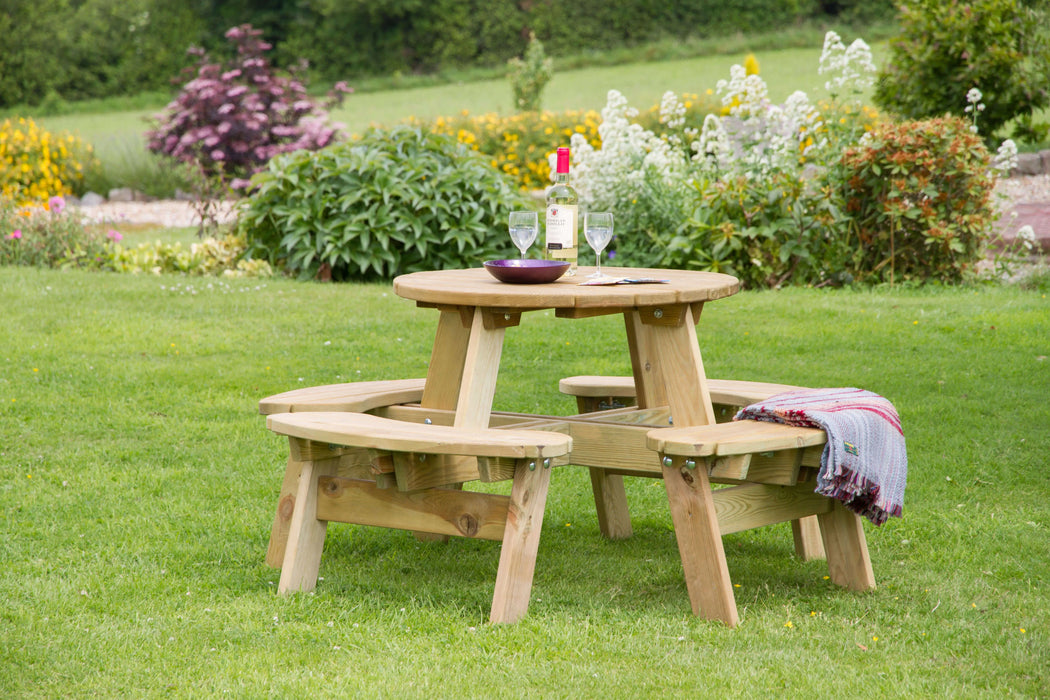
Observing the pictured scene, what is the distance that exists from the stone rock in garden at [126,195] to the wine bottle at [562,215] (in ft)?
46.7

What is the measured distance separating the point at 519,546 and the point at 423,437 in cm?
39

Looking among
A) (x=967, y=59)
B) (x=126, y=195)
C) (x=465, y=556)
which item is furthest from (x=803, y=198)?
(x=126, y=195)

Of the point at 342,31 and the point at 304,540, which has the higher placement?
the point at 342,31

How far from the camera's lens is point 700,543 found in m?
3.00

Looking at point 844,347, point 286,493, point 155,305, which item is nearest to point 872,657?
point 286,493

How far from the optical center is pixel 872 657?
9.04 feet

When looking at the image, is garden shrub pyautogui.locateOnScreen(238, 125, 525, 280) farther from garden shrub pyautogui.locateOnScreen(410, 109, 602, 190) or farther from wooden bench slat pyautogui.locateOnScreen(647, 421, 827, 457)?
garden shrub pyautogui.locateOnScreen(410, 109, 602, 190)

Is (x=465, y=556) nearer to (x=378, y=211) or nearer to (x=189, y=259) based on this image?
(x=378, y=211)

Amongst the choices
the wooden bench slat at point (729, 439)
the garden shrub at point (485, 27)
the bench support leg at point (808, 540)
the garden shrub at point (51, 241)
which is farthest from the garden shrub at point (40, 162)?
the garden shrub at point (485, 27)

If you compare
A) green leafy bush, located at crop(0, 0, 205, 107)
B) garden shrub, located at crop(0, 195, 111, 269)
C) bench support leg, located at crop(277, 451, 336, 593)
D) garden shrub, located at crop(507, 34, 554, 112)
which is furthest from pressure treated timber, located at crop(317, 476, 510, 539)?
green leafy bush, located at crop(0, 0, 205, 107)

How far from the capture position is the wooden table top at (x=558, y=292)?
9.89 feet

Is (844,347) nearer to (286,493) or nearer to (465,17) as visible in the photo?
(286,493)

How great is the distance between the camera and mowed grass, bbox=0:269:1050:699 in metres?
2.65

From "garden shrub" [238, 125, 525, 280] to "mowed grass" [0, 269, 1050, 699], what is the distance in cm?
167
